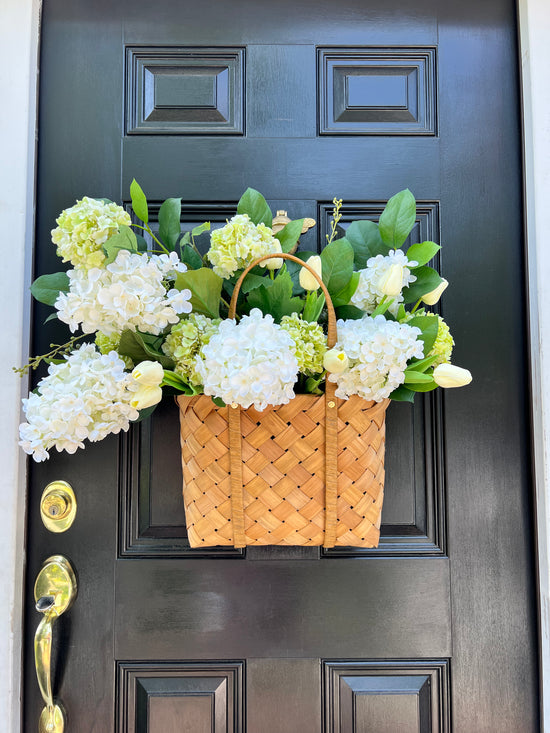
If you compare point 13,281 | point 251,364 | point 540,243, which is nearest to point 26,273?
point 13,281

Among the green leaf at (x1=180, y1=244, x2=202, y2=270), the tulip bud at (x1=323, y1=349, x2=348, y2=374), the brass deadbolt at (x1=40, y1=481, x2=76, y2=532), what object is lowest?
the brass deadbolt at (x1=40, y1=481, x2=76, y2=532)

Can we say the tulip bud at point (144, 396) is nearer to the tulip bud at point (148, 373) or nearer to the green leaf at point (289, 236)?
the tulip bud at point (148, 373)

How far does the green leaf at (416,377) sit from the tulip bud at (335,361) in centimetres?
10

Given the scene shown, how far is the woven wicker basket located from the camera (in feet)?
2.07

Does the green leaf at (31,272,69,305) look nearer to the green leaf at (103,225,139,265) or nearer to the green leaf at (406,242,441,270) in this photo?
the green leaf at (103,225,139,265)

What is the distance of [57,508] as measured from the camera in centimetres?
84

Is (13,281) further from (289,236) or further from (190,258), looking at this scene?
(289,236)

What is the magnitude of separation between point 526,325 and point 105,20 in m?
0.85

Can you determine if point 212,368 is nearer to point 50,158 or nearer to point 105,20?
point 50,158

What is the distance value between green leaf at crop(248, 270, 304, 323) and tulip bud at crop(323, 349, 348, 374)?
91mm

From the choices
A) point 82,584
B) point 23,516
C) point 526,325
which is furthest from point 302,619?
point 526,325

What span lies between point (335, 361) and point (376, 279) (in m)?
0.14

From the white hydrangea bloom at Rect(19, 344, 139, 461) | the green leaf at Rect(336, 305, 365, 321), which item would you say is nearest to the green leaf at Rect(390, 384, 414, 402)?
the green leaf at Rect(336, 305, 365, 321)

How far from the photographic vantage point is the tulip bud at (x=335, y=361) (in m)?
0.58
